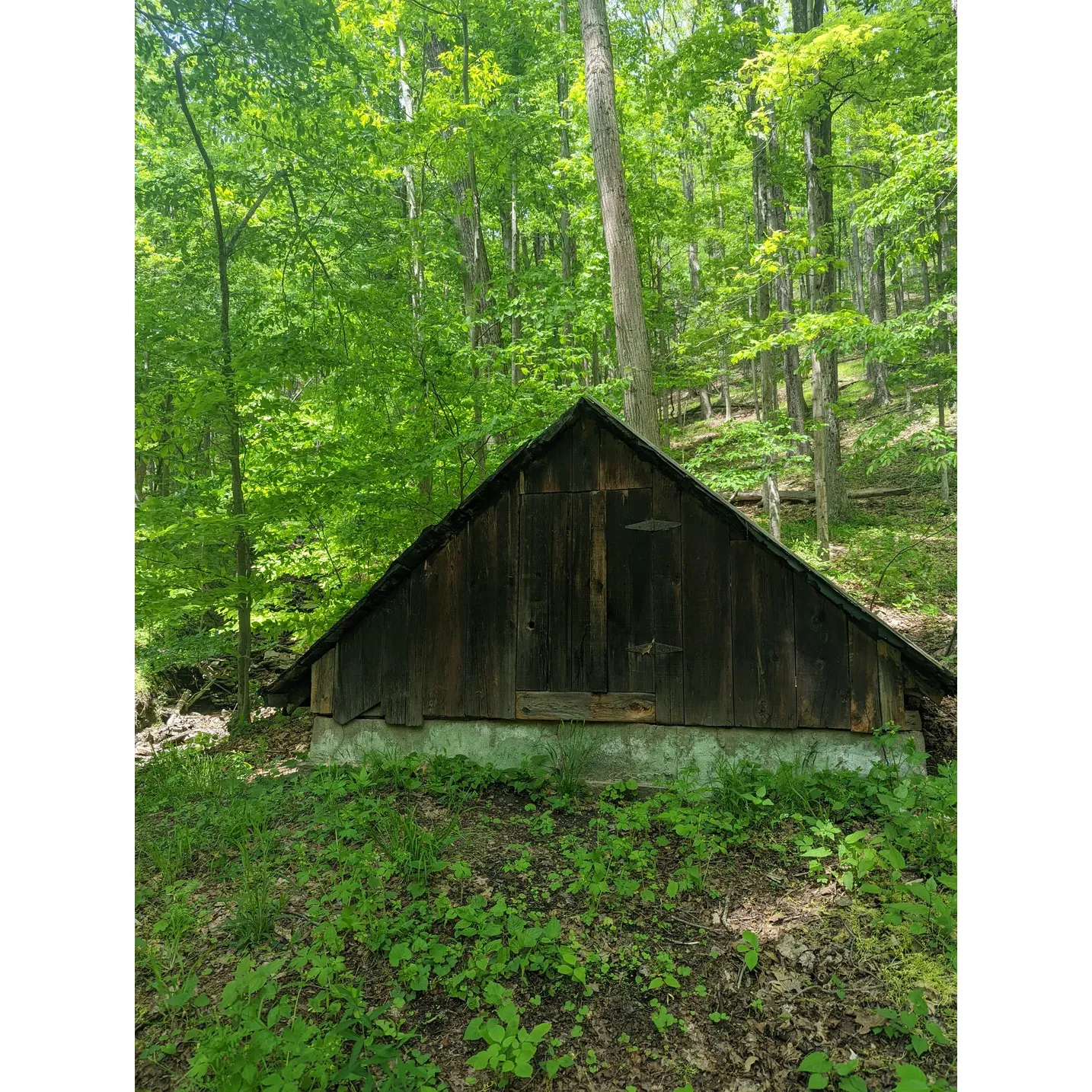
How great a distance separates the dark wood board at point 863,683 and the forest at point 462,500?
15cm

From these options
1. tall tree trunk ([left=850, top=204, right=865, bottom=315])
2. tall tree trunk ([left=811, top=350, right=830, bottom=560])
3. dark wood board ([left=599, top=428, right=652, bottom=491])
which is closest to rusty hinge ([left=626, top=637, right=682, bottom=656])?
dark wood board ([left=599, top=428, right=652, bottom=491])

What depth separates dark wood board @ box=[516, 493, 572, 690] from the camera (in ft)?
14.3

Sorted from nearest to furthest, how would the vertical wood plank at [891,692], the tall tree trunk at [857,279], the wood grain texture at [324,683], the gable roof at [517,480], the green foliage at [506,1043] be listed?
the green foliage at [506,1043] < the gable roof at [517,480] < the vertical wood plank at [891,692] < the wood grain texture at [324,683] < the tall tree trunk at [857,279]

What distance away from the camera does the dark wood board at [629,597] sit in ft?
13.9

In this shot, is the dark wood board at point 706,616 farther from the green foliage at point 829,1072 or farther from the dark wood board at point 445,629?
the green foliage at point 829,1072

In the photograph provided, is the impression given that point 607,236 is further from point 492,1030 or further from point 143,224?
point 492,1030

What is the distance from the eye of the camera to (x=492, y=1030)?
2191 millimetres

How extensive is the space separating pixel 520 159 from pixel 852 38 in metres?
5.83

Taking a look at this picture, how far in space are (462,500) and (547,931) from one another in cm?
334

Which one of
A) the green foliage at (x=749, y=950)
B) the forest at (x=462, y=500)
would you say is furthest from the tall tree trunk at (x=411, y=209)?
the green foliage at (x=749, y=950)

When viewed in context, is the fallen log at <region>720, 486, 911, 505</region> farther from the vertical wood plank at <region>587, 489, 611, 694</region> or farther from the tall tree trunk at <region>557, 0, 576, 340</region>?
the vertical wood plank at <region>587, 489, 611, 694</region>

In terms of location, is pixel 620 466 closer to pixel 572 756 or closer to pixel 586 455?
pixel 586 455
